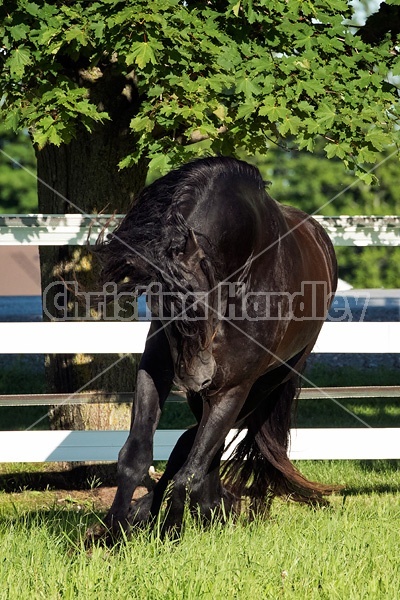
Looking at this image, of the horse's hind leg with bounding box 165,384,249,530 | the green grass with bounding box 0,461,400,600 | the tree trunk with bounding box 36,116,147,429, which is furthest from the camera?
the tree trunk with bounding box 36,116,147,429

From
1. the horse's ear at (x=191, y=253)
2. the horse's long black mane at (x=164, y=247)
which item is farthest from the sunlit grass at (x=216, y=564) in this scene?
the horse's ear at (x=191, y=253)

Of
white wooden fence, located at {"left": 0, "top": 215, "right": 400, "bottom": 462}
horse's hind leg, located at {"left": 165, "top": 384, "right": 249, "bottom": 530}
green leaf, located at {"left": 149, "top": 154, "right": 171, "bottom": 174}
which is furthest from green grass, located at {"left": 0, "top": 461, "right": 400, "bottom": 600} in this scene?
green leaf, located at {"left": 149, "top": 154, "right": 171, "bottom": 174}

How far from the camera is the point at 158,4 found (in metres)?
5.66

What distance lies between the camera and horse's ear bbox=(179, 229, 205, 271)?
13.7 feet

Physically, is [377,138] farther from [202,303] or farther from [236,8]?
[202,303]

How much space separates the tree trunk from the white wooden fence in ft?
1.86

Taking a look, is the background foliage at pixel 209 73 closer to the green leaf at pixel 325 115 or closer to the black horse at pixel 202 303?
the green leaf at pixel 325 115

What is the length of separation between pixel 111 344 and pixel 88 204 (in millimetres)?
1284

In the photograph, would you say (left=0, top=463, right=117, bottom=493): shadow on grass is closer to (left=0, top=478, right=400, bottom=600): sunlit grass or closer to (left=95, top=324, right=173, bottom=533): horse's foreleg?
(left=0, top=478, right=400, bottom=600): sunlit grass

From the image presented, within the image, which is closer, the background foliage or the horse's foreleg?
the horse's foreleg

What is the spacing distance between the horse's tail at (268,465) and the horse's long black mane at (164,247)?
6.23 ft

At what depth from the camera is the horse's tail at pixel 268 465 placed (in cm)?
595

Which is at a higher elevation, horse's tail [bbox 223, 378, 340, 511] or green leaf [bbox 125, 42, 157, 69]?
green leaf [bbox 125, 42, 157, 69]

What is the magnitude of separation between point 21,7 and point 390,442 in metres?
4.03
